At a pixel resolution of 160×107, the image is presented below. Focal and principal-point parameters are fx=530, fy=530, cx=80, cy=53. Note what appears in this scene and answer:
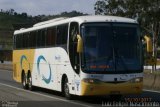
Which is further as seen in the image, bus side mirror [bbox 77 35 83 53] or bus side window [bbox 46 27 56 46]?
bus side window [bbox 46 27 56 46]

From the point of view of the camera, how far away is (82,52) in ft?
60.0

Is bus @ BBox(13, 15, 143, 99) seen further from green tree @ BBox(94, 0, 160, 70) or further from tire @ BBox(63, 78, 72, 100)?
green tree @ BBox(94, 0, 160, 70)

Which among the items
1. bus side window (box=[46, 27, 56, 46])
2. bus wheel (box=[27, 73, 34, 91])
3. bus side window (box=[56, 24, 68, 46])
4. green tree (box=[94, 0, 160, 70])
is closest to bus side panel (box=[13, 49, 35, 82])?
bus wheel (box=[27, 73, 34, 91])

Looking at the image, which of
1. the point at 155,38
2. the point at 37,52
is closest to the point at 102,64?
the point at 37,52

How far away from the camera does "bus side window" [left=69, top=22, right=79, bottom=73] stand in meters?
18.9

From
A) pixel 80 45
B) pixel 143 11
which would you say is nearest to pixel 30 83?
pixel 80 45

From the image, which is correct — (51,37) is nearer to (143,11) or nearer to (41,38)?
(41,38)

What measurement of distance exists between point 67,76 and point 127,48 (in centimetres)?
282

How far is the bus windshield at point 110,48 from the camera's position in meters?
18.2

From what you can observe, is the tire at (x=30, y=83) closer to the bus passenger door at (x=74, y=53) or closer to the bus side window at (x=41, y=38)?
the bus side window at (x=41, y=38)

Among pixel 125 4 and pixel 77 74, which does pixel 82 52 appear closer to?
pixel 77 74

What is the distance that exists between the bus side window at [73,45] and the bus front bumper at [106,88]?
95 cm

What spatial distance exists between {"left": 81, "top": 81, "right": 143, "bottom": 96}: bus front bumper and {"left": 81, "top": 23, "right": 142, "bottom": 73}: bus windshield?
46 cm

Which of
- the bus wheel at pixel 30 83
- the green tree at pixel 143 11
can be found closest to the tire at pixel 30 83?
the bus wheel at pixel 30 83
